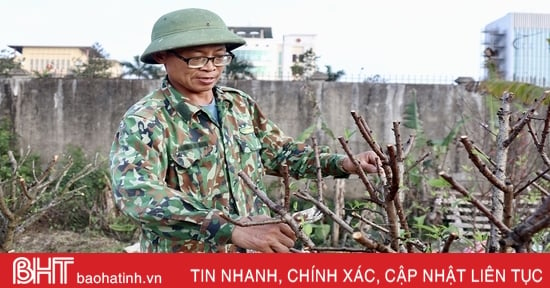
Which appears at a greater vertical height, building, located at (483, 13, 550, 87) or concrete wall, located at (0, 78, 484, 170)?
building, located at (483, 13, 550, 87)

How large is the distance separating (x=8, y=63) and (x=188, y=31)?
735cm

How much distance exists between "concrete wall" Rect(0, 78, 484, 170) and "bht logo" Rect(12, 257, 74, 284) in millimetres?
6074

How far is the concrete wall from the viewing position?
7496mm

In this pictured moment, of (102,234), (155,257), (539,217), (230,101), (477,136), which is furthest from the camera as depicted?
(477,136)

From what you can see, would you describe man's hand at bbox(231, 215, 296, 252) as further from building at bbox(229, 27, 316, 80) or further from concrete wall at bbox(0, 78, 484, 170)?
building at bbox(229, 27, 316, 80)

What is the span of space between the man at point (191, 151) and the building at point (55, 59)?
6.40 m

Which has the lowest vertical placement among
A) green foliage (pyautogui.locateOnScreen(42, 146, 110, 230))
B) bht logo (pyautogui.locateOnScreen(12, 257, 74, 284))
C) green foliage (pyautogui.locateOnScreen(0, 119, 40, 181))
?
green foliage (pyautogui.locateOnScreen(42, 146, 110, 230))

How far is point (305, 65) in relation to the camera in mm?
8531

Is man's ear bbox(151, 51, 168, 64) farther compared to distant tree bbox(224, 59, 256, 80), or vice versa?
distant tree bbox(224, 59, 256, 80)

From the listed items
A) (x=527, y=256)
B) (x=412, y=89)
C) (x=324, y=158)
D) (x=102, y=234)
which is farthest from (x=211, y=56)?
(x=412, y=89)

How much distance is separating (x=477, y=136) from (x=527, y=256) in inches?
249

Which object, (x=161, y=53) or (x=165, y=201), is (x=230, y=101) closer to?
(x=161, y=53)

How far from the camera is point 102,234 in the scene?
21.8 ft

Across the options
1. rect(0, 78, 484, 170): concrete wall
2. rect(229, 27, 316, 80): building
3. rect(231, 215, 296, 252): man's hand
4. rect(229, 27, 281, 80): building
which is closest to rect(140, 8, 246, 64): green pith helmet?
rect(231, 215, 296, 252): man's hand
